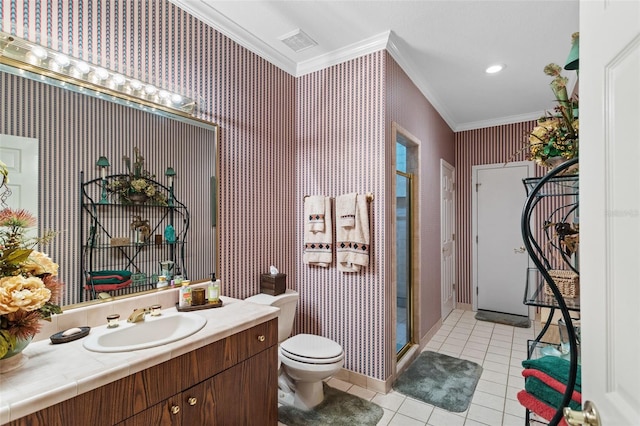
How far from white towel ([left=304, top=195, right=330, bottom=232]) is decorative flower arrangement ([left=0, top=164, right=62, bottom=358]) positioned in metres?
1.70

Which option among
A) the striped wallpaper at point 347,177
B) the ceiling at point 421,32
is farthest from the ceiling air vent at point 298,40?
the striped wallpaper at point 347,177

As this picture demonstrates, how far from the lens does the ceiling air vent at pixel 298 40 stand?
2.32 metres

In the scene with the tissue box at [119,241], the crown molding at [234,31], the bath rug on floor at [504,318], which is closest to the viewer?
the tissue box at [119,241]

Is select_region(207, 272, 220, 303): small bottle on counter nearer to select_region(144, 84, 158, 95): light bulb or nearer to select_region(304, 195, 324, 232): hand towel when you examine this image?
select_region(304, 195, 324, 232): hand towel

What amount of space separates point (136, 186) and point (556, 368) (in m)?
2.02

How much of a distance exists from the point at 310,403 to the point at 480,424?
3.59ft

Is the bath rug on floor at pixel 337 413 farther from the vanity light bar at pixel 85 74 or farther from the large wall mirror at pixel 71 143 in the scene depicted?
the vanity light bar at pixel 85 74

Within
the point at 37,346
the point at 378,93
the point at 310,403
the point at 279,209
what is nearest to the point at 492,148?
the point at 378,93

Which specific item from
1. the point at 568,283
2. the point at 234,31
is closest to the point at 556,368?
the point at 568,283

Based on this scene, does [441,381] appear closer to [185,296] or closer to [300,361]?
[300,361]

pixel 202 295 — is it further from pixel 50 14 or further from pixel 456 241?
pixel 456 241

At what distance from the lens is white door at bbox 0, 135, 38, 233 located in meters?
1.27

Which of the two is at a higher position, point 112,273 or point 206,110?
point 206,110

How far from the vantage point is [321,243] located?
8.57ft
